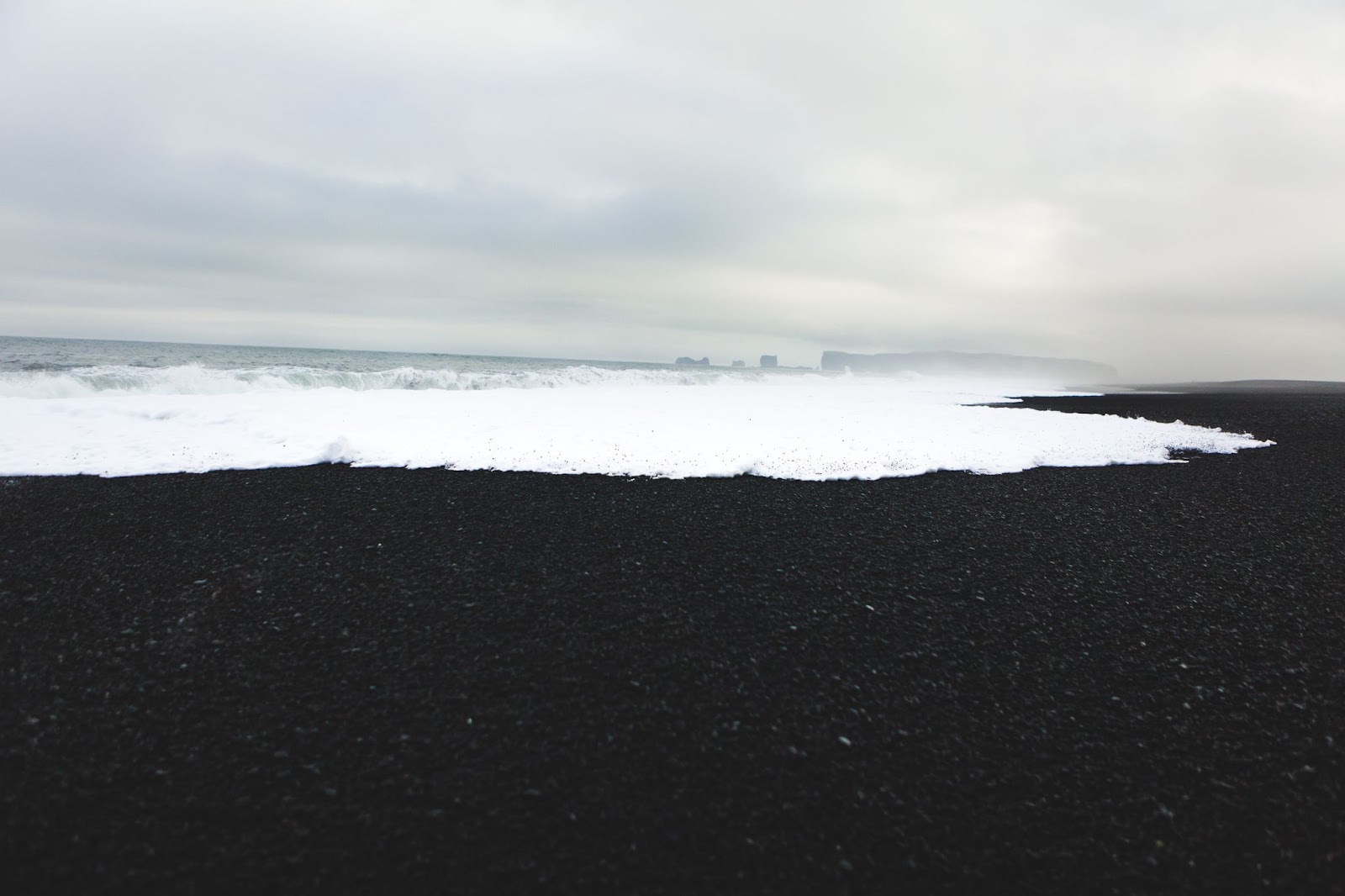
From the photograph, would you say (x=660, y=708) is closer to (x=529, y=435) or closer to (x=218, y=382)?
(x=529, y=435)

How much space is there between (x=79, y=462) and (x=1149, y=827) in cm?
1119

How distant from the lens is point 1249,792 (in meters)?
2.37

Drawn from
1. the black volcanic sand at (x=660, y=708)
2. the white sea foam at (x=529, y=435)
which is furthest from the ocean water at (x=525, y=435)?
the black volcanic sand at (x=660, y=708)

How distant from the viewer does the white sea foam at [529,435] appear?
8.12 m

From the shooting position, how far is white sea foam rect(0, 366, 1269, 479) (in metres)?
8.12

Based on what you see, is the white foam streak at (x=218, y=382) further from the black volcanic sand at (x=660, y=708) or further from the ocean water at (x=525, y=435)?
the black volcanic sand at (x=660, y=708)

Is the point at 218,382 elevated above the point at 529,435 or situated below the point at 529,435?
above

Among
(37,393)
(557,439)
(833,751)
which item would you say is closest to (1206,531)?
(833,751)

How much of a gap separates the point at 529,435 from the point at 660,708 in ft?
27.7

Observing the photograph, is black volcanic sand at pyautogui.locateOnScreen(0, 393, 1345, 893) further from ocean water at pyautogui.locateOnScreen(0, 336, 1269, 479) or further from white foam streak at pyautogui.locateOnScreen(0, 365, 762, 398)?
white foam streak at pyautogui.locateOnScreen(0, 365, 762, 398)

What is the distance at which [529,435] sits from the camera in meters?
10.7

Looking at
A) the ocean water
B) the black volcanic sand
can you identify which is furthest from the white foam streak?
the black volcanic sand

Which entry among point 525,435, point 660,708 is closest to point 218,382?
point 525,435

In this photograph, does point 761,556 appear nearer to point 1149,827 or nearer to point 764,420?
point 1149,827
